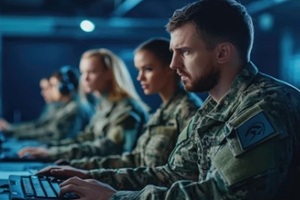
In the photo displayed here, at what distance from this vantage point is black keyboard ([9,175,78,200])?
4.34ft

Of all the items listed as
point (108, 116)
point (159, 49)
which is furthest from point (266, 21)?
point (159, 49)

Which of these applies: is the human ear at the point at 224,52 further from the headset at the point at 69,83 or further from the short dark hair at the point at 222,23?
the headset at the point at 69,83

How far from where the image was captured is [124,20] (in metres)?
6.65

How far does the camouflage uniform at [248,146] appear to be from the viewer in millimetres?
1174

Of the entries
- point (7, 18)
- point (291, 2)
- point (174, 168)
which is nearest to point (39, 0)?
point (7, 18)

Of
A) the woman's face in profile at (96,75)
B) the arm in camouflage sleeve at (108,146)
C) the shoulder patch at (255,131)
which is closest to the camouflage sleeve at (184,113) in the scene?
the arm in camouflage sleeve at (108,146)

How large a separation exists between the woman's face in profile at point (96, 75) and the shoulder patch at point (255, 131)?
1.99m

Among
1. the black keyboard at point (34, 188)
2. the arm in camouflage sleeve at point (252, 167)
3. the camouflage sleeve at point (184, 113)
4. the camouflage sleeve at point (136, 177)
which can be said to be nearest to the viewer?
the arm in camouflage sleeve at point (252, 167)

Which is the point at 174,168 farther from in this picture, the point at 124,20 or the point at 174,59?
the point at 124,20

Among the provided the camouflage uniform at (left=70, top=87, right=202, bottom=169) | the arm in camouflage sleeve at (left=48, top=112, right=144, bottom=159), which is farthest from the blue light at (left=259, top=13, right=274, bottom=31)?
the camouflage uniform at (left=70, top=87, right=202, bottom=169)

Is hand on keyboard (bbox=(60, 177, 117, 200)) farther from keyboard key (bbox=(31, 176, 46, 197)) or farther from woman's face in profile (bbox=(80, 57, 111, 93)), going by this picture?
woman's face in profile (bbox=(80, 57, 111, 93))

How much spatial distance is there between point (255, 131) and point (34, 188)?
1.84 feet

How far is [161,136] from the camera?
217 cm

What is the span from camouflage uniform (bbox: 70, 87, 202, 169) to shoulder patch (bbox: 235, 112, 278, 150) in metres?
0.92
